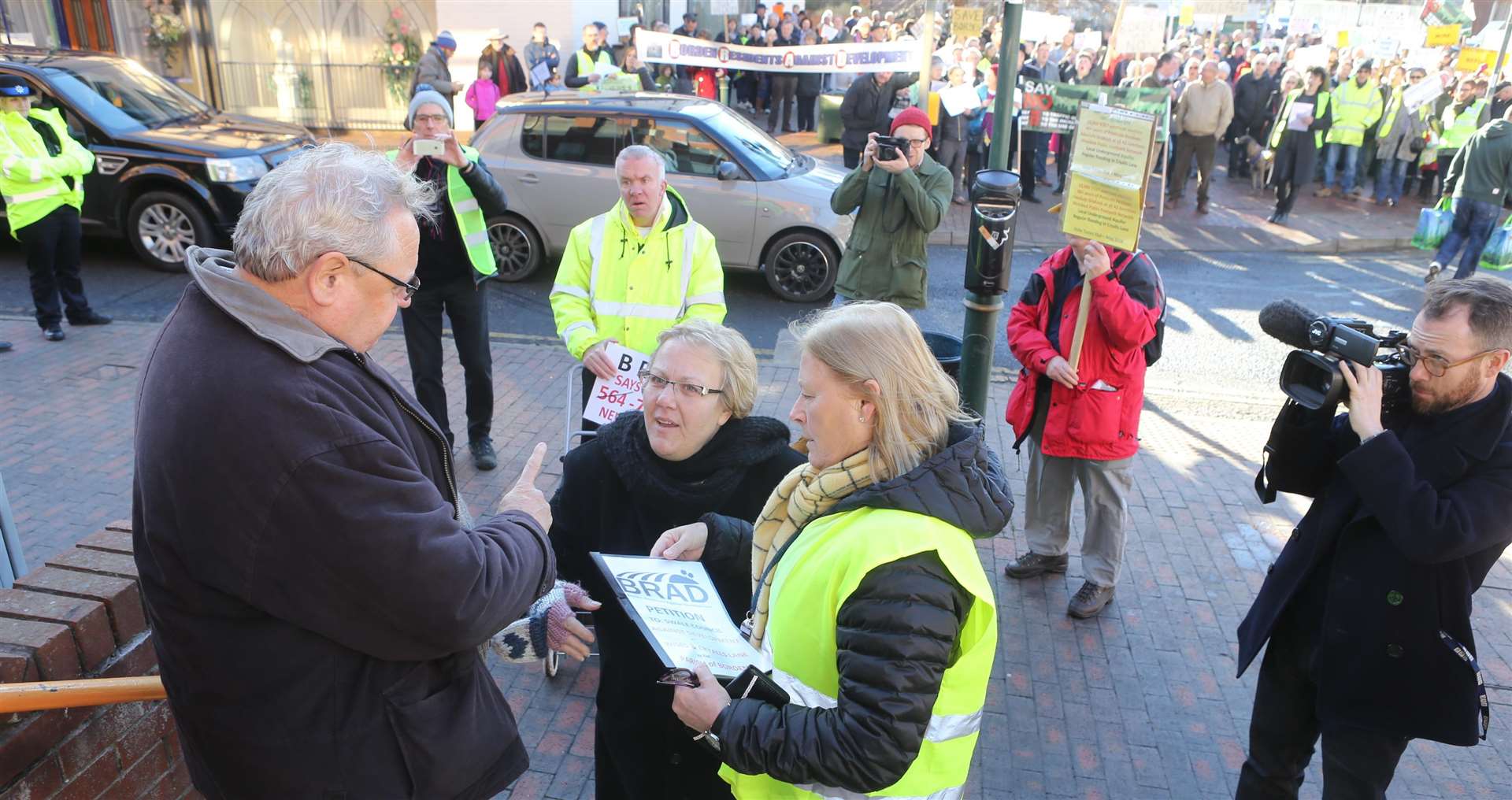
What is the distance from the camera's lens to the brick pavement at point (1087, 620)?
3816mm

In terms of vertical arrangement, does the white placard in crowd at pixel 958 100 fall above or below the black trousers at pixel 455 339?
above

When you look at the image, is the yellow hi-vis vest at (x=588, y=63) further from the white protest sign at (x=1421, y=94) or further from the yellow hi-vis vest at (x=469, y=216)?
the white protest sign at (x=1421, y=94)

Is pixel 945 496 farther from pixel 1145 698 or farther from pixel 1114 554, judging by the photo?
pixel 1114 554

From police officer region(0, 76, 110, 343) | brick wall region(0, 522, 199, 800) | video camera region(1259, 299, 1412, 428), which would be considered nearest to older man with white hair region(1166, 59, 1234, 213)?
video camera region(1259, 299, 1412, 428)

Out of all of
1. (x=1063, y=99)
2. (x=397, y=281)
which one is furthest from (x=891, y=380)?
(x=1063, y=99)

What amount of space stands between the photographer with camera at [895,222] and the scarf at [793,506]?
13.3 ft

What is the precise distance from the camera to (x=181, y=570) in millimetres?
1771

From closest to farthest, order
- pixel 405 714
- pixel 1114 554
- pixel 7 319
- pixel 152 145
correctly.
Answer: pixel 405 714
pixel 1114 554
pixel 7 319
pixel 152 145

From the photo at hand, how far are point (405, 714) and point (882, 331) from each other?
114 centimetres

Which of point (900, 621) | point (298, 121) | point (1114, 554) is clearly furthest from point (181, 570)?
point (298, 121)

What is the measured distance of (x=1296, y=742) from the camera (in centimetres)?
306

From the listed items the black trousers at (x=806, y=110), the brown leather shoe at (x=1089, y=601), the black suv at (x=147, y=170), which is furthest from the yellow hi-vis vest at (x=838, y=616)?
the black trousers at (x=806, y=110)

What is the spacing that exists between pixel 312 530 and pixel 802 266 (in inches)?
324

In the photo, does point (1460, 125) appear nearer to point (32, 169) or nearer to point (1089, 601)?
point (1089, 601)
